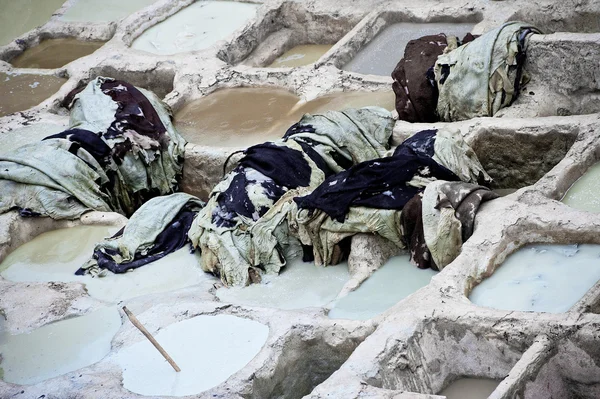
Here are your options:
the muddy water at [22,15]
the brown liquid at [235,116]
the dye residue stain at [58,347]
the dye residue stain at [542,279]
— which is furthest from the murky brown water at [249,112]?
the muddy water at [22,15]

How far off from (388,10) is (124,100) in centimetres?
319

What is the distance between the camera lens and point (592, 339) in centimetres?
516

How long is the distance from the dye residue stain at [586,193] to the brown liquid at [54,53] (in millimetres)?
7239

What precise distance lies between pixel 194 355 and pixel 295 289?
1.15 metres

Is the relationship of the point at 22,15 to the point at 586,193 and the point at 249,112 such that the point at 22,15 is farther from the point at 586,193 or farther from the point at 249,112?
the point at 586,193

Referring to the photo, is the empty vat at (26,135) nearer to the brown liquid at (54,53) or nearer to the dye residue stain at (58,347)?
the brown liquid at (54,53)

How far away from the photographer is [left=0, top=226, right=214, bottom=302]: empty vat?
297 inches

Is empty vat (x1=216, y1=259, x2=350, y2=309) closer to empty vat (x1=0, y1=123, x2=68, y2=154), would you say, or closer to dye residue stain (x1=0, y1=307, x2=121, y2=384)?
dye residue stain (x1=0, y1=307, x2=121, y2=384)

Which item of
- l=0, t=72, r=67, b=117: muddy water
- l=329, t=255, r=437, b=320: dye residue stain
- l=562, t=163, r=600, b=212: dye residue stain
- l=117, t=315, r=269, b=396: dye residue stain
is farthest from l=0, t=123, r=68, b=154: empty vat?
l=562, t=163, r=600, b=212: dye residue stain

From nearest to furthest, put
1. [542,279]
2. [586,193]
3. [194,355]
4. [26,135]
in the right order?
1. [542,279]
2. [194,355]
3. [586,193]
4. [26,135]

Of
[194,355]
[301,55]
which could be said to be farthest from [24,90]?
[194,355]

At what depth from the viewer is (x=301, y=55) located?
445 inches

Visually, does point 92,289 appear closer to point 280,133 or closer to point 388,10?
point 280,133

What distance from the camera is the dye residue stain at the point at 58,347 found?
6.57 m
